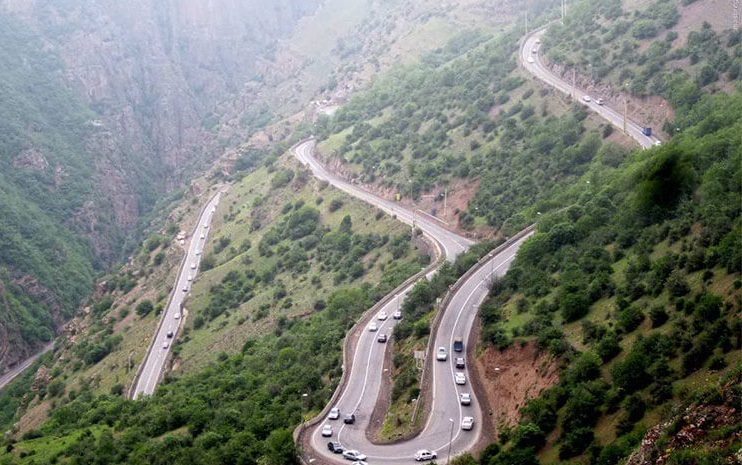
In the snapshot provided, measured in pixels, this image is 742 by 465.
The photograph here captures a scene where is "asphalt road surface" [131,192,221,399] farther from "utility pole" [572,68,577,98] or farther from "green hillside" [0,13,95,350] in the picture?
"utility pole" [572,68,577,98]

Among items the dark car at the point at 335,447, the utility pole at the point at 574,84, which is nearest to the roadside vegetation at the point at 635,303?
the dark car at the point at 335,447

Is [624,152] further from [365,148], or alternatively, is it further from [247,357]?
[365,148]

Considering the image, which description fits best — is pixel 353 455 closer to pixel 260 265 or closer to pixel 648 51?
pixel 260 265

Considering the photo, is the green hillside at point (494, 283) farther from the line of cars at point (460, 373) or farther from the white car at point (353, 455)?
the white car at point (353, 455)

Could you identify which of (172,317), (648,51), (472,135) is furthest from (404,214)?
(648,51)

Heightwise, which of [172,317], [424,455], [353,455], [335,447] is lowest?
[172,317]
